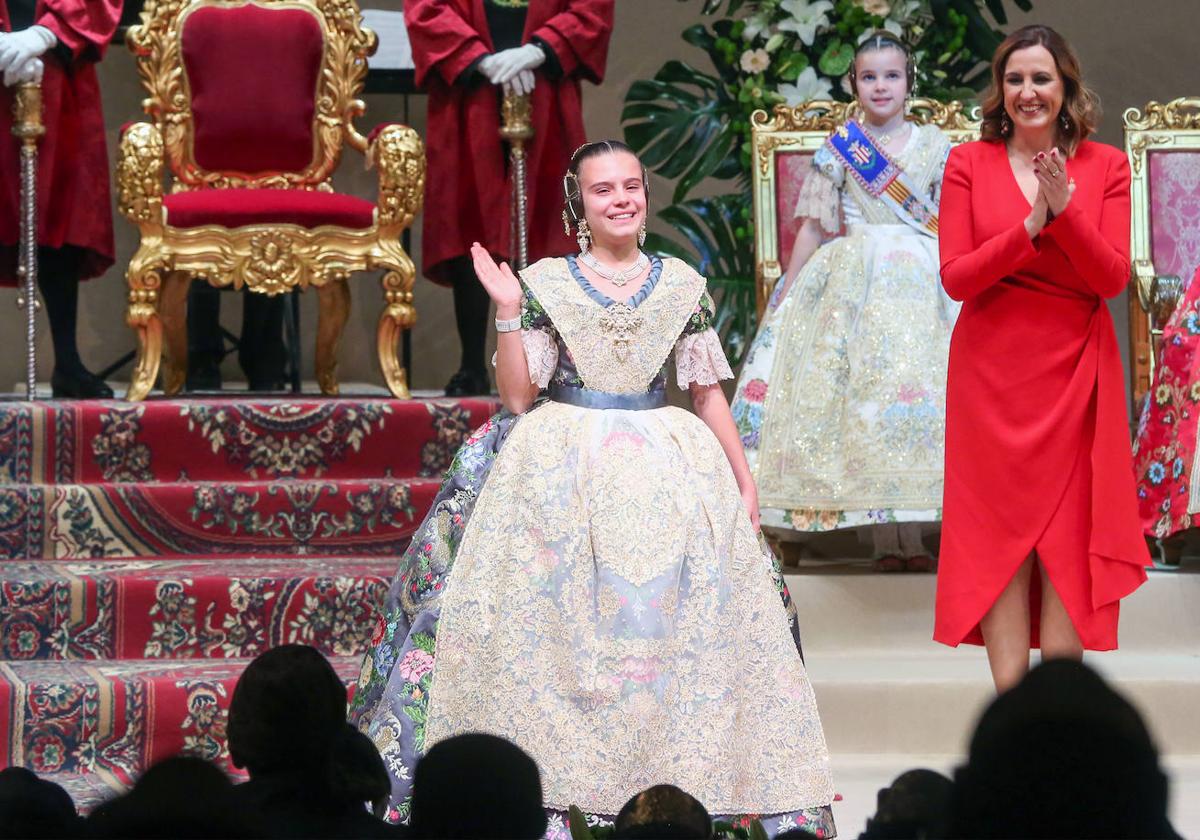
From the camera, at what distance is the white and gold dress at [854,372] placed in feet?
14.9

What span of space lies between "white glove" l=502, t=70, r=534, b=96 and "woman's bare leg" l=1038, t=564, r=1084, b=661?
2435 mm

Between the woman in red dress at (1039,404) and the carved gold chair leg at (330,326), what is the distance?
98.5 inches

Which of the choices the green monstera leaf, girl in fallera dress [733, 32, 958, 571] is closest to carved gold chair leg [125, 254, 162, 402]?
girl in fallera dress [733, 32, 958, 571]

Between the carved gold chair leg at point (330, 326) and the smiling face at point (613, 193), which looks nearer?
the smiling face at point (613, 193)

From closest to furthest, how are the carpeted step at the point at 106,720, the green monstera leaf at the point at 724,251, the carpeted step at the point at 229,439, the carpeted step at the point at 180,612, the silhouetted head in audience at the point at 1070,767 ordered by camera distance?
1. the silhouetted head in audience at the point at 1070,767
2. the carpeted step at the point at 106,720
3. the carpeted step at the point at 180,612
4. the carpeted step at the point at 229,439
5. the green monstera leaf at the point at 724,251

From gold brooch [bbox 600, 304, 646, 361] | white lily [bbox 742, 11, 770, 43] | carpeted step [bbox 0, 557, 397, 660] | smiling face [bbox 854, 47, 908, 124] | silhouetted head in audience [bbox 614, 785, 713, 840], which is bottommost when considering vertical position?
carpeted step [bbox 0, 557, 397, 660]

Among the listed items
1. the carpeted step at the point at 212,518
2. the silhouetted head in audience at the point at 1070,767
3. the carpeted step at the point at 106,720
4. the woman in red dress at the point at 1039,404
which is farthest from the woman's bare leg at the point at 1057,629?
the silhouetted head in audience at the point at 1070,767

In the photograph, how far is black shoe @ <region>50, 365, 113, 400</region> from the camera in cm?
500

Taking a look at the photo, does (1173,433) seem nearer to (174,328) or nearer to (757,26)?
(757,26)

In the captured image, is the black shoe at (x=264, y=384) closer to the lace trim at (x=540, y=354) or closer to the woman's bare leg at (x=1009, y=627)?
the lace trim at (x=540, y=354)

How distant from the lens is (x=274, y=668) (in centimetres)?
183

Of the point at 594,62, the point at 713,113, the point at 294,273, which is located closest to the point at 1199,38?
the point at 713,113

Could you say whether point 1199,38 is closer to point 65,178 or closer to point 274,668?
point 65,178

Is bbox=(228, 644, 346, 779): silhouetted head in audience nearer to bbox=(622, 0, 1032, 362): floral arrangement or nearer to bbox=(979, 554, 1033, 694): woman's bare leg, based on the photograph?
bbox=(979, 554, 1033, 694): woman's bare leg
